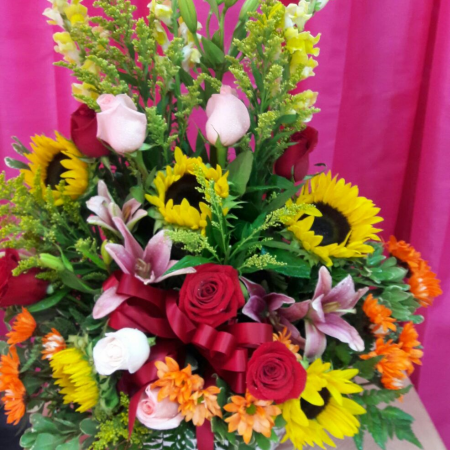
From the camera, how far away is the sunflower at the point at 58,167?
1.88 ft

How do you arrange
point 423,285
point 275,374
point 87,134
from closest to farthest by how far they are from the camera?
point 275,374
point 87,134
point 423,285

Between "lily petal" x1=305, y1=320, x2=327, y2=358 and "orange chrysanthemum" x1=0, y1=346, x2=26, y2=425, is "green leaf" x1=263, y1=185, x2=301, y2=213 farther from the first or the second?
"orange chrysanthemum" x1=0, y1=346, x2=26, y2=425

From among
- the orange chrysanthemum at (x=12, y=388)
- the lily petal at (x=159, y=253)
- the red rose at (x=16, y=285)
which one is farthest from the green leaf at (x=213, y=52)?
the orange chrysanthemum at (x=12, y=388)

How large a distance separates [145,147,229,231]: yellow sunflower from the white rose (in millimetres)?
139

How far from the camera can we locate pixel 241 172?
21.5 inches

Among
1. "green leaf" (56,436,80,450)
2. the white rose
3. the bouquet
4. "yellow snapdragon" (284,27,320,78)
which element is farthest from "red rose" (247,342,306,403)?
"yellow snapdragon" (284,27,320,78)

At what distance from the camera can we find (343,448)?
698mm

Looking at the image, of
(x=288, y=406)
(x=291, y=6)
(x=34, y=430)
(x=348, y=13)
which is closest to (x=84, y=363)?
A: (x=34, y=430)

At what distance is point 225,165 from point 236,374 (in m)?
0.26

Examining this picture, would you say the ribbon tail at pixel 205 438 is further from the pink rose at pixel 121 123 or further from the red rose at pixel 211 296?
the pink rose at pixel 121 123

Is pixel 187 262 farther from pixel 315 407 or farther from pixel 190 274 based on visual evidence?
pixel 315 407

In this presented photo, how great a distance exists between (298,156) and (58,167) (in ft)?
1.07

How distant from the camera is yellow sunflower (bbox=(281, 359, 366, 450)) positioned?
48 centimetres

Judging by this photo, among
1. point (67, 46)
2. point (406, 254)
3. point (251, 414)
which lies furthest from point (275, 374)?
point (67, 46)
